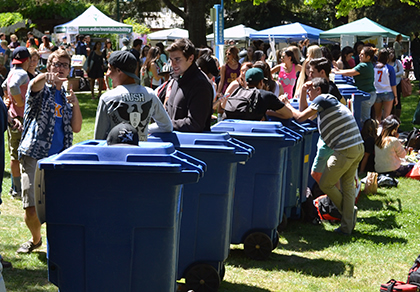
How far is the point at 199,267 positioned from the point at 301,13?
46.4m

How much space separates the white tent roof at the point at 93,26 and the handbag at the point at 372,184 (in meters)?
18.4

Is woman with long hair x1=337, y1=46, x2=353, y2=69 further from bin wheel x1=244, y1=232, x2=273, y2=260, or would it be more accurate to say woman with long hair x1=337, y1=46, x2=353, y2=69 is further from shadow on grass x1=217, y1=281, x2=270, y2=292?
shadow on grass x1=217, y1=281, x2=270, y2=292

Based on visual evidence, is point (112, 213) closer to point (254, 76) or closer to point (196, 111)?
point (196, 111)

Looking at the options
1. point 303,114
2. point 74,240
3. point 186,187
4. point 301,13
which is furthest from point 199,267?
point 301,13

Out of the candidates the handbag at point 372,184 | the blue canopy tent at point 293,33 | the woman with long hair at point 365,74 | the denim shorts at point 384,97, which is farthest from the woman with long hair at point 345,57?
the blue canopy tent at point 293,33

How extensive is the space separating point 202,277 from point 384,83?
9.34m

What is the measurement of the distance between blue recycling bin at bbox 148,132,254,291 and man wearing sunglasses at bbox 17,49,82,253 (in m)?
1.41

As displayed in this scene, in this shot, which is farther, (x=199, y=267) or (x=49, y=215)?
(x=199, y=267)

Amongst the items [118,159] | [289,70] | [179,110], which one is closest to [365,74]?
[289,70]

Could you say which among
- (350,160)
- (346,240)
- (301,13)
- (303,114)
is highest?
(301,13)

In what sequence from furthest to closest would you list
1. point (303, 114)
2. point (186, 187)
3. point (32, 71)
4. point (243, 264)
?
point (32, 71) → point (303, 114) → point (243, 264) → point (186, 187)

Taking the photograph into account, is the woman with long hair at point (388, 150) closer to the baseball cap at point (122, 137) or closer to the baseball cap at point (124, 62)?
the baseball cap at point (124, 62)

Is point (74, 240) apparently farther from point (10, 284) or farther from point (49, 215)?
point (10, 284)

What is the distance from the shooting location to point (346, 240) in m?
6.92
